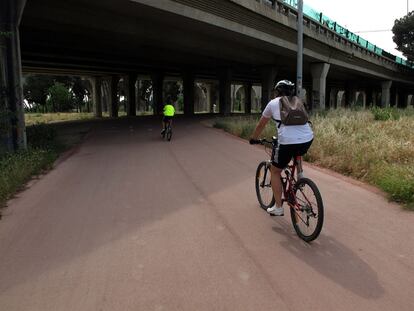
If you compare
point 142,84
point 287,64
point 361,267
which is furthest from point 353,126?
point 142,84

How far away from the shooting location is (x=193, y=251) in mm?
5059

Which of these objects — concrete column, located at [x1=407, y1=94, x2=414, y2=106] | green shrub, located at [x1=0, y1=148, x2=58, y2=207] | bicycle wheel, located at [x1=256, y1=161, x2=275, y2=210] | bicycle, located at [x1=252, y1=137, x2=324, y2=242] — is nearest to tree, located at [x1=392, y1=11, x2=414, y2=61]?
concrete column, located at [x1=407, y1=94, x2=414, y2=106]

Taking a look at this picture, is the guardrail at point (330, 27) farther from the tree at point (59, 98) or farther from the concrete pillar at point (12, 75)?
the tree at point (59, 98)

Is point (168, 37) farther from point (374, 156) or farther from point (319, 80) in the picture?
point (319, 80)

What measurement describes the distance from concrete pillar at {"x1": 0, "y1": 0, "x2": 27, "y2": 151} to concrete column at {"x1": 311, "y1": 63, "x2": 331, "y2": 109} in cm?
2935

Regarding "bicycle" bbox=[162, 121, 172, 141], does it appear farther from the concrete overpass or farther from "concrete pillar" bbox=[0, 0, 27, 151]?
"concrete pillar" bbox=[0, 0, 27, 151]

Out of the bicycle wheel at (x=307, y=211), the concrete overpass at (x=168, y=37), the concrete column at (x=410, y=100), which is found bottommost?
the concrete column at (x=410, y=100)

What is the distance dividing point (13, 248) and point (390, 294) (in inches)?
161

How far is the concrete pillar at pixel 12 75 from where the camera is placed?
511 inches

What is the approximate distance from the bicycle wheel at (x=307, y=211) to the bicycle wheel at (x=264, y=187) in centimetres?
96

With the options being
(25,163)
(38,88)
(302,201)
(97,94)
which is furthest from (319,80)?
(38,88)

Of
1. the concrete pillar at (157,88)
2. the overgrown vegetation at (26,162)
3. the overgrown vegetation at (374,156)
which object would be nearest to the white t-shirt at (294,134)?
the overgrown vegetation at (374,156)

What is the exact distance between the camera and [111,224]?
6195 millimetres

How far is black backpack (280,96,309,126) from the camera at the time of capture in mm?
5461
